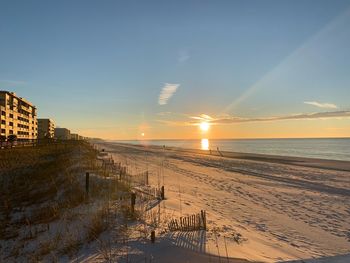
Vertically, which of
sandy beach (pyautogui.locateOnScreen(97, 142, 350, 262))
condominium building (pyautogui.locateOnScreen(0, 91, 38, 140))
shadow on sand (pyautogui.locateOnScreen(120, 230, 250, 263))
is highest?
condominium building (pyautogui.locateOnScreen(0, 91, 38, 140))

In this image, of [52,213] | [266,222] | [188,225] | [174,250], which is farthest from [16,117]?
[174,250]

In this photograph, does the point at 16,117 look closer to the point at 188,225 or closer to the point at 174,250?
the point at 188,225

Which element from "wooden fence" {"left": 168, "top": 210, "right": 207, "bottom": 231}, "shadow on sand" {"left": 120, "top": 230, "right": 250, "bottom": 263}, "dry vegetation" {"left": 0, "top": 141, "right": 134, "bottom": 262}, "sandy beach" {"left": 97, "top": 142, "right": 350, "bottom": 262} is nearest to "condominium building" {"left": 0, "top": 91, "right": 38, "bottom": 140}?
"dry vegetation" {"left": 0, "top": 141, "right": 134, "bottom": 262}

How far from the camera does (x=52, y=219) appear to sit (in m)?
12.4

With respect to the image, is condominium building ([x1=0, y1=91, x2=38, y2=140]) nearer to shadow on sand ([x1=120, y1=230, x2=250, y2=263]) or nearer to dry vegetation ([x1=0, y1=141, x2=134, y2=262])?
dry vegetation ([x1=0, y1=141, x2=134, y2=262])

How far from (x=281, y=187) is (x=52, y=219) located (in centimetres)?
1789

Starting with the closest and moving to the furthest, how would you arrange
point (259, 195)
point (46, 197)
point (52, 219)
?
point (52, 219) → point (46, 197) → point (259, 195)

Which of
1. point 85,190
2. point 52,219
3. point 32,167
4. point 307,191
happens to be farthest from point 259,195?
point 32,167

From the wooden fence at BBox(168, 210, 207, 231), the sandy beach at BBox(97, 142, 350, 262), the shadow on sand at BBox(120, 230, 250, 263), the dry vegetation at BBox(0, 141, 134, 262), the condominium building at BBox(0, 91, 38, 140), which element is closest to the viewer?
the shadow on sand at BBox(120, 230, 250, 263)

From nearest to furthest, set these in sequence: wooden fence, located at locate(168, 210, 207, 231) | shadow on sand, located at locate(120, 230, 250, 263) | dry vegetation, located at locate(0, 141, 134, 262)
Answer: shadow on sand, located at locate(120, 230, 250, 263)
dry vegetation, located at locate(0, 141, 134, 262)
wooden fence, located at locate(168, 210, 207, 231)

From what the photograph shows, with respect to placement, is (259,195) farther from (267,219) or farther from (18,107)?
(18,107)

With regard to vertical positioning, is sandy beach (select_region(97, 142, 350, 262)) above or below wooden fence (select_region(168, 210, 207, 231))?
below

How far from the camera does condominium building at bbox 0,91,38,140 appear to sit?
91.6 meters

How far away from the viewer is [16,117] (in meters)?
106
